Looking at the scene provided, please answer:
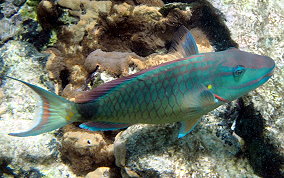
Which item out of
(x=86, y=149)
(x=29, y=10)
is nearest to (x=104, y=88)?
(x=86, y=149)

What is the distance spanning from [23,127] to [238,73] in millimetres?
3018

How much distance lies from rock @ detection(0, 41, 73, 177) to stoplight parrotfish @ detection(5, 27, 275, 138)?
51.3 inches

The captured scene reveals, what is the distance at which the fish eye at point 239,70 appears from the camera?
2014 mm

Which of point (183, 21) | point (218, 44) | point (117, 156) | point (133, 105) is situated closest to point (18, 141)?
point (117, 156)

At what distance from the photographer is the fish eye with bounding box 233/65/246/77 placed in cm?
201

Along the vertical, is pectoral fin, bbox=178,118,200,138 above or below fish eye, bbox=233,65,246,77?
below

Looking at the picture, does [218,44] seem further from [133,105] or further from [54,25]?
[54,25]

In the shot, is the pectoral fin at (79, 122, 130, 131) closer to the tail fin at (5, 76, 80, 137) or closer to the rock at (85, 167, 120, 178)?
the tail fin at (5, 76, 80, 137)

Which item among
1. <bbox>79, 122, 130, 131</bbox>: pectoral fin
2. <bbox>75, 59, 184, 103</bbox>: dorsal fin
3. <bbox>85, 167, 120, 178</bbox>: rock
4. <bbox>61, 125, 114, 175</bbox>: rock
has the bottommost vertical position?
<bbox>85, 167, 120, 178</bbox>: rock

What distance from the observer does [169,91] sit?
81.8 inches

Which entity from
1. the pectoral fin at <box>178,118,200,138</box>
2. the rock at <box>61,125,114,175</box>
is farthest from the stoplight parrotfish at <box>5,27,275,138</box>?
the rock at <box>61,125,114,175</box>

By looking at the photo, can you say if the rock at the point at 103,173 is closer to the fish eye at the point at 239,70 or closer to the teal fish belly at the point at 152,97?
the teal fish belly at the point at 152,97

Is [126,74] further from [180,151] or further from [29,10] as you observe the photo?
[29,10]

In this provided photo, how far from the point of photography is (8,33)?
4.70 meters
